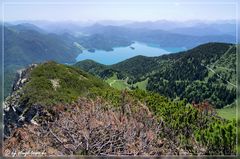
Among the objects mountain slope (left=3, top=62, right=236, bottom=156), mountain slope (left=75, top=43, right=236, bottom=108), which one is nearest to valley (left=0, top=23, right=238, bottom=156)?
mountain slope (left=3, top=62, right=236, bottom=156)

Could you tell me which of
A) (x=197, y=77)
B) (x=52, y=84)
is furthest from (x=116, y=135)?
(x=197, y=77)

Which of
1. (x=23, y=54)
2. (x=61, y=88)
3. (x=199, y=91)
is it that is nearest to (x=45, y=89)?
(x=61, y=88)

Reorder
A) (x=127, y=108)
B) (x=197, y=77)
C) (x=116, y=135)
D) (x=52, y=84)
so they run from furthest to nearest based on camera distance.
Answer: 1. (x=197, y=77)
2. (x=52, y=84)
3. (x=127, y=108)
4. (x=116, y=135)

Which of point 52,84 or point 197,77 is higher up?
point 197,77

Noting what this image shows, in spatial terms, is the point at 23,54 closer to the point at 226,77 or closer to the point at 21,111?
the point at 226,77

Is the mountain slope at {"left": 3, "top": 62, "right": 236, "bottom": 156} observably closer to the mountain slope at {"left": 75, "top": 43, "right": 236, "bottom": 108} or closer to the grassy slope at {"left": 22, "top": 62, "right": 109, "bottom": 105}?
the grassy slope at {"left": 22, "top": 62, "right": 109, "bottom": 105}

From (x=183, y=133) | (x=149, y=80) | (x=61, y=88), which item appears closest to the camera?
(x=183, y=133)

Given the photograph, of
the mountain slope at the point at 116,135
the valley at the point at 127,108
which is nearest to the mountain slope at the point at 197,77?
the valley at the point at 127,108

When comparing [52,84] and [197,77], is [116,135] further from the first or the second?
[197,77]

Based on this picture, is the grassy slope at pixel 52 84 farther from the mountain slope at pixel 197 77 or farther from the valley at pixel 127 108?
the mountain slope at pixel 197 77
